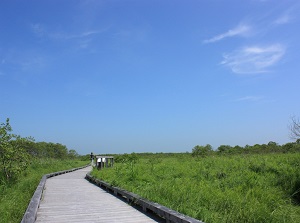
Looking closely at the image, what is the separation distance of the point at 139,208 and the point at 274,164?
464 inches

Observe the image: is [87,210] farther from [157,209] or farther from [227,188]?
[227,188]

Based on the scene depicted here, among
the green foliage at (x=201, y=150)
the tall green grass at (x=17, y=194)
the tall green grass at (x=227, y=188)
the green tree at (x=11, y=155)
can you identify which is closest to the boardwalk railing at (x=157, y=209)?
the tall green grass at (x=227, y=188)

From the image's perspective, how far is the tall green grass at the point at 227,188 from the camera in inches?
275

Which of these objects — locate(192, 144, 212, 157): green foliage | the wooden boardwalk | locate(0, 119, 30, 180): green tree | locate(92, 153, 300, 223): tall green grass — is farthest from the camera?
locate(192, 144, 212, 157): green foliage

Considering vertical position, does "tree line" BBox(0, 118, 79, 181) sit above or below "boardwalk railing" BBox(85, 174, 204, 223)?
above

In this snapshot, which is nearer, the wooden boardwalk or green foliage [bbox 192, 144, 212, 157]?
the wooden boardwalk

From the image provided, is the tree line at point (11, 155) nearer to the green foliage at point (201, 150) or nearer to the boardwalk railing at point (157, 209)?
the boardwalk railing at point (157, 209)

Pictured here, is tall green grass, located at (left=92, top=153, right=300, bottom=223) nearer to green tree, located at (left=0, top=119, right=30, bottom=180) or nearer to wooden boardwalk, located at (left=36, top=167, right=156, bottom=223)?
wooden boardwalk, located at (left=36, top=167, right=156, bottom=223)

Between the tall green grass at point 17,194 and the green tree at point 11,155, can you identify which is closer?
the tall green grass at point 17,194

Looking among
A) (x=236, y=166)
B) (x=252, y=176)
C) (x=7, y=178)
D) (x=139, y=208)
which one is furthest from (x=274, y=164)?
(x=7, y=178)

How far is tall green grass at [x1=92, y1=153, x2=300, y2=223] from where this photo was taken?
22.9 feet

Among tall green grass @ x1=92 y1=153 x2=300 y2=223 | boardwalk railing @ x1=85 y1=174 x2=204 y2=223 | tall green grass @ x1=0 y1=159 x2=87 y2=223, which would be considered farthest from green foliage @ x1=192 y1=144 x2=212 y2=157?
boardwalk railing @ x1=85 y1=174 x2=204 y2=223

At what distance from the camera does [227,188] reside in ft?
40.0

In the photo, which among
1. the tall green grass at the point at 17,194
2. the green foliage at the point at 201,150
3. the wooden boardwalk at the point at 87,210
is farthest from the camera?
the green foliage at the point at 201,150
